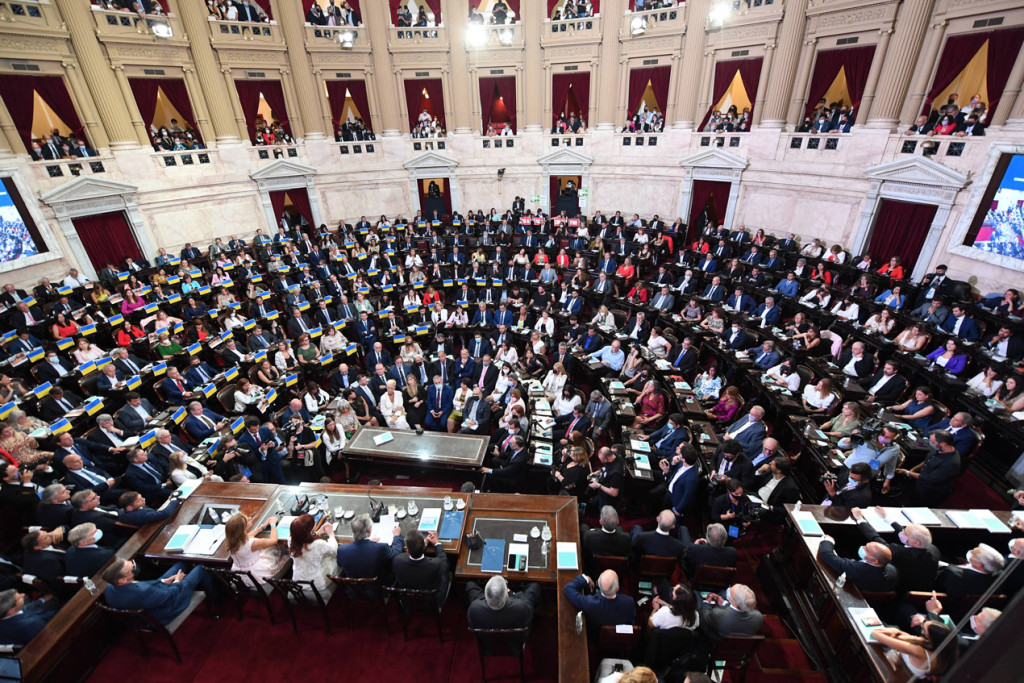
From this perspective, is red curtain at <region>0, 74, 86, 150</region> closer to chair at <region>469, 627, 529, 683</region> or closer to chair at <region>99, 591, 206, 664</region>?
chair at <region>99, 591, 206, 664</region>

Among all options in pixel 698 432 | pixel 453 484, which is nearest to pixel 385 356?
pixel 453 484

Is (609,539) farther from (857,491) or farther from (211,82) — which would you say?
(211,82)

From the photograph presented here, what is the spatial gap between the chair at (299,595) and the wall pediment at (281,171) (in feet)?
57.6

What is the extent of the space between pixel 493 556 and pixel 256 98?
20067 millimetres

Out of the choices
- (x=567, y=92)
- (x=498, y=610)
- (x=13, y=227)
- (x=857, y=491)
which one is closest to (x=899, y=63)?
(x=567, y=92)

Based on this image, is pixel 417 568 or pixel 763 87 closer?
pixel 417 568

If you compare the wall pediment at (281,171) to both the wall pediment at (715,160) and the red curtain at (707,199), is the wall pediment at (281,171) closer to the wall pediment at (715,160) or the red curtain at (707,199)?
the wall pediment at (715,160)

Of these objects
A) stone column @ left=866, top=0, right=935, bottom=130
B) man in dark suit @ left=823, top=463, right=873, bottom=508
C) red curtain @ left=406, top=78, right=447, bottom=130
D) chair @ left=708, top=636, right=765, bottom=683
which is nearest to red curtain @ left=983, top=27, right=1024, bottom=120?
stone column @ left=866, top=0, right=935, bottom=130

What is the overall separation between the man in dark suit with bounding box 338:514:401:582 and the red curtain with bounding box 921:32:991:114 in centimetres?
1650

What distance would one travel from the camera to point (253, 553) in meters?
4.67

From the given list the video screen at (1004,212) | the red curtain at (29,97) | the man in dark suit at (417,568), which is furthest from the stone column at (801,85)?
the red curtain at (29,97)

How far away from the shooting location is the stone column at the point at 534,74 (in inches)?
728

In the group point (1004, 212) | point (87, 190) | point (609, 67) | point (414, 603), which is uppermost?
point (609, 67)

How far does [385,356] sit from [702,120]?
15.1 meters
